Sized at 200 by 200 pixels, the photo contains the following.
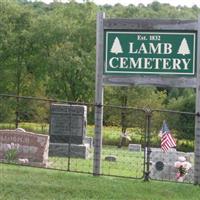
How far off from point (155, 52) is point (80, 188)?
2696mm

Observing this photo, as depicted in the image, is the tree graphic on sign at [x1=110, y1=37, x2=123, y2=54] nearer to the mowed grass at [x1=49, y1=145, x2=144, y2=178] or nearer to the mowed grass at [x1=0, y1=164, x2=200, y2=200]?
the mowed grass at [x1=0, y1=164, x2=200, y2=200]

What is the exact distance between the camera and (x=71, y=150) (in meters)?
23.5

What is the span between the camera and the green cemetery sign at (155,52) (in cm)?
1064

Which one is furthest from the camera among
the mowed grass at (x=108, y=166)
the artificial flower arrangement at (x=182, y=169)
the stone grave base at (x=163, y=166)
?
the mowed grass at (x=108, y=166)

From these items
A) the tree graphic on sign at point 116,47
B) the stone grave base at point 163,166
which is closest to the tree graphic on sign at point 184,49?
the tree graphic on sign at point 116,47

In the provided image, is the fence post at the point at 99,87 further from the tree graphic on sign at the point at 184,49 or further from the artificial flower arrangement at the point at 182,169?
the artificial flower arrangement at the point at 182,169

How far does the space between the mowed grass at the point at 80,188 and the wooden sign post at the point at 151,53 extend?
702 mm

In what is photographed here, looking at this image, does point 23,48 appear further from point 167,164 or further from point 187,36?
point 187,36

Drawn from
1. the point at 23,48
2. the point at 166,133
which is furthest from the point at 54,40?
the point at 166,133

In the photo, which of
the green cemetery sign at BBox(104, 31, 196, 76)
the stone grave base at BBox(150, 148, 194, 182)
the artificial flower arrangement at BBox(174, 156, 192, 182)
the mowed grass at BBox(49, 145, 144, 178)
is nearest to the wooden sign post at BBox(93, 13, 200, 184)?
the green cemetery sign at BBox(104, 31, 196, 76)

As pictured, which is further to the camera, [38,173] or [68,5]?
[68,5]

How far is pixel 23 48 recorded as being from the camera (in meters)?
60.4

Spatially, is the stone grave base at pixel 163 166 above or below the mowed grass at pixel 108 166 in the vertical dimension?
above

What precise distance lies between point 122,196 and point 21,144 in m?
9.61
